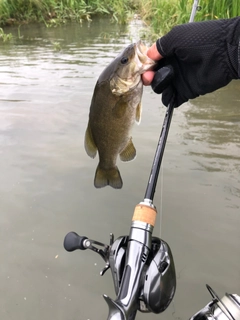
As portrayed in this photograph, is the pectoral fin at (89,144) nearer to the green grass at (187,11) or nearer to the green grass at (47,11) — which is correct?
the green grass at (187,11)

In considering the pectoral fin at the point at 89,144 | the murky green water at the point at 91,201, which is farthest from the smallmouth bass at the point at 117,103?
the murky green water at the point at 91,201

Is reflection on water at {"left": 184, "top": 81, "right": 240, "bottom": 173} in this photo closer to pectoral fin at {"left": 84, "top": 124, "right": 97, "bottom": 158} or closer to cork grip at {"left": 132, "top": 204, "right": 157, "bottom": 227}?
pectoral fin at {"left": 84, "top": 124, "right": 97, "bottom": 158}

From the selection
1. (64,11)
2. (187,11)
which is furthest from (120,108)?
(64,11)

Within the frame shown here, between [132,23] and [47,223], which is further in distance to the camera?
[132,23]

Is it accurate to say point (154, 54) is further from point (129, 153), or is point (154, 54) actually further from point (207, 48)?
point (129, 153)

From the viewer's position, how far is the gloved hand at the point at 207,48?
5.46 feet

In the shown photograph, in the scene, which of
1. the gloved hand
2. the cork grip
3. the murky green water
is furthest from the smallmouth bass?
Result: the murky green water

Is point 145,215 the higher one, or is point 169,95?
point 169,95

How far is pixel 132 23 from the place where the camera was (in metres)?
11.9

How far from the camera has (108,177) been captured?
2.11 m

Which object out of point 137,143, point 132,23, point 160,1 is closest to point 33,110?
point 137,143

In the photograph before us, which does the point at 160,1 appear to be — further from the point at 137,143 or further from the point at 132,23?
the point at 137,143

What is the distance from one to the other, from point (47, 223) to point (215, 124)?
2301mm

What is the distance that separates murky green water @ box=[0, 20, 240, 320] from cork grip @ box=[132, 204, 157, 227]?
2.50 feet
